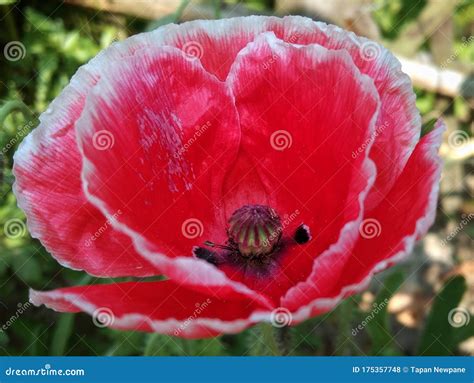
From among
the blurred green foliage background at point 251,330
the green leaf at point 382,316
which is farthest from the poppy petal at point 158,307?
the green leaf at point 382,316

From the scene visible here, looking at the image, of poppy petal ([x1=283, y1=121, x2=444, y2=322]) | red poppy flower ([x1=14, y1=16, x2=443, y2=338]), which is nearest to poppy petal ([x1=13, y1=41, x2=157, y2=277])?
red poppy flower ([x1=14, y1=16, x2=443, y2=338])

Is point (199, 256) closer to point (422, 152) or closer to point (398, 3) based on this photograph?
point (422, 152)

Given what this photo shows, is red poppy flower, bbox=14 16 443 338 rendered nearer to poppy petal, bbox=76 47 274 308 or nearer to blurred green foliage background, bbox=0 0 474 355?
poppy petal, bbox=76 47 274 308

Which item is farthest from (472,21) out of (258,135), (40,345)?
(40,345)

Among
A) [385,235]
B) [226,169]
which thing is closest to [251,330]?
[226,169]

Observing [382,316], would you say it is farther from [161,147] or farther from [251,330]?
[161,147]
